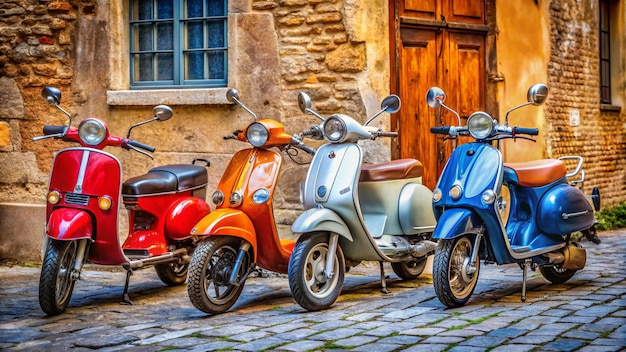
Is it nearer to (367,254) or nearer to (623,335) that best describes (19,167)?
(367,254)

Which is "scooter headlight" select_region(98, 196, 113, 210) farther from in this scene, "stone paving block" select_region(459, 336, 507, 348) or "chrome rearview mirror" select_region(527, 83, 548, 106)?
"chrome rearview mirror" select_region(527, 83, 548, 106)

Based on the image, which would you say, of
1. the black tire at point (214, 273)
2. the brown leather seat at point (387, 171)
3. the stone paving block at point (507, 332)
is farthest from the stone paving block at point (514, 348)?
the brown leather seat at point (387, 171)

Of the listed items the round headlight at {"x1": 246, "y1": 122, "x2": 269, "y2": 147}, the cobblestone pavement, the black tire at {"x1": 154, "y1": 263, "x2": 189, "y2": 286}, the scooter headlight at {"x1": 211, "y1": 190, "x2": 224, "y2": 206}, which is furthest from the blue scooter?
the black tire at {"x1": 154, "y1": 263, "x2": 189, "y2": 286}

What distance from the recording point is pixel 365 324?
524cm

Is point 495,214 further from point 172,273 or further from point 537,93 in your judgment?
point 172,273

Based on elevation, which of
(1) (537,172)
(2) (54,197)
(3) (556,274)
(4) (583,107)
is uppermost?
(4) (583,107)

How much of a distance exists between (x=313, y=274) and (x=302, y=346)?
122 centimetres

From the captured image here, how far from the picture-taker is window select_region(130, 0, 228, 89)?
28.4 feet

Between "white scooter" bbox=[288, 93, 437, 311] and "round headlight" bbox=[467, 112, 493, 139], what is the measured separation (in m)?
0.64

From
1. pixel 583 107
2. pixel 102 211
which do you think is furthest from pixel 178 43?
pixel 583 107

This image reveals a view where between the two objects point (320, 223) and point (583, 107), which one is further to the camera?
point (583, 107)

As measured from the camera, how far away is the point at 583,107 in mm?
11961

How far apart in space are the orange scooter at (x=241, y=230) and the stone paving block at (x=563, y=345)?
209 centimetres

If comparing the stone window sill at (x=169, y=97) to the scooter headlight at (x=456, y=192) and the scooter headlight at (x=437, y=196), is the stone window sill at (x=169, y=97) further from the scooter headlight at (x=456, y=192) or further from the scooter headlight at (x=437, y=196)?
the scooter headlight at (x=456, y=192)
